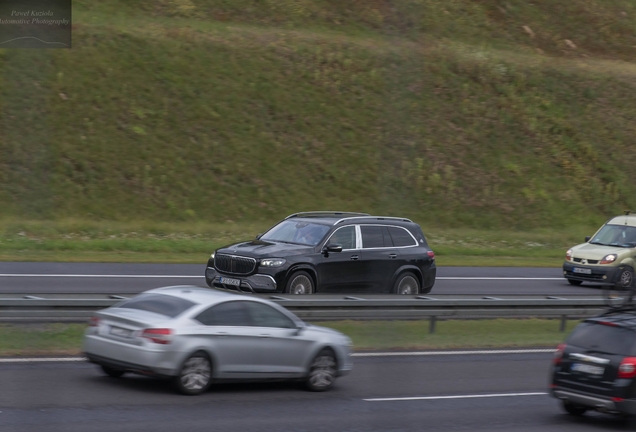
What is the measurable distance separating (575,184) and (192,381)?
35.3m

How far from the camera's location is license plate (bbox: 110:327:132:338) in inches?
396

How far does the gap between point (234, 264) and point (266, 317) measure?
563 cm

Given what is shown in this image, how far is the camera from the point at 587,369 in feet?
32.2

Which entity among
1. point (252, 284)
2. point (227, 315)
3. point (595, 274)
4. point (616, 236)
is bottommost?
point (595, 274)

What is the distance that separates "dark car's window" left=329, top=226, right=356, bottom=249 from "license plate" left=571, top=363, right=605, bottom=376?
25.6 ft

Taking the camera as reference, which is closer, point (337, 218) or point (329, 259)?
point (329, 259)

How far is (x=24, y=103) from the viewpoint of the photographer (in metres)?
37.2

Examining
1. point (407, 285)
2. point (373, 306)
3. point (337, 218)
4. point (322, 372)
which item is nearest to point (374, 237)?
point (337, 218)

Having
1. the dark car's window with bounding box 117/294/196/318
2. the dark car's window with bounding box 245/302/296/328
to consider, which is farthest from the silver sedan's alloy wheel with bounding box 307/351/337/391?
the dark car's window with bounding box 117/294/196/318

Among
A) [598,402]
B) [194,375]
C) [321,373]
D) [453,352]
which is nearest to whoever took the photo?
[598,402]

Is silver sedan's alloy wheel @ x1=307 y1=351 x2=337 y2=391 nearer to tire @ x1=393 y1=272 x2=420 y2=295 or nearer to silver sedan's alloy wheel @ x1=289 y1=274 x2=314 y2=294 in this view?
silver sedan's alloy wheel @ x1=289 y1=274 x2=314 y2=294

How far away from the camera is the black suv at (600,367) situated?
948 centimetres

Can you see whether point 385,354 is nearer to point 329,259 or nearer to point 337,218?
point 329,259

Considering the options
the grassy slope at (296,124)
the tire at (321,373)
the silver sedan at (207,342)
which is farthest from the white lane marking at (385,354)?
the grassy slope at (296,124)
